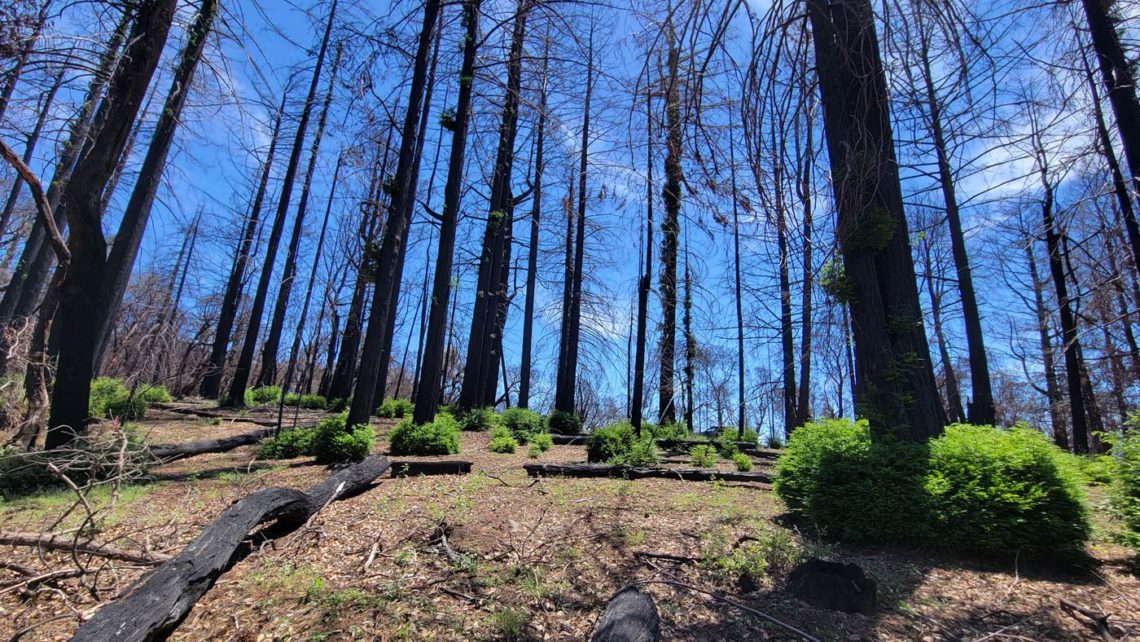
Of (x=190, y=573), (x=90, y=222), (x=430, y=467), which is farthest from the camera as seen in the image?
(x=430, y=467)

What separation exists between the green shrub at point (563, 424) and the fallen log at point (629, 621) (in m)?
12.2

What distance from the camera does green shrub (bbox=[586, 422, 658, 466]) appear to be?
8859 mm

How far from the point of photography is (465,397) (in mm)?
15672

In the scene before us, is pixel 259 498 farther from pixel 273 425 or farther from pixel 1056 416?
pixel 1056 416

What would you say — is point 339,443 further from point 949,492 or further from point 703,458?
point 949,492

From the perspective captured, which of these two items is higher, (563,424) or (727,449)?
(563,424)

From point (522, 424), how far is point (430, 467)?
641cm

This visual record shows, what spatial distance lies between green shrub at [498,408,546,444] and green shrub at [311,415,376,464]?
190 inches

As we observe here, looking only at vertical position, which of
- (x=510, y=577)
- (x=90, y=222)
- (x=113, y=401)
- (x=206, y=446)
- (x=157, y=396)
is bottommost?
(x=510, y=577)

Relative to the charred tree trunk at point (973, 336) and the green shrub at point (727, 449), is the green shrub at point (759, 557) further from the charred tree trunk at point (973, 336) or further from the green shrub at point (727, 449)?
the charred tree trunk at point (973, 336)

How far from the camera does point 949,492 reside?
4.82 metres

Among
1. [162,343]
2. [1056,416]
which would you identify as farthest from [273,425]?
[1056,416]

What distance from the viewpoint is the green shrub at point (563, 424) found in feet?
51.2

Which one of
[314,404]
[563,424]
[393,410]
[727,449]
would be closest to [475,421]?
[563,424]
